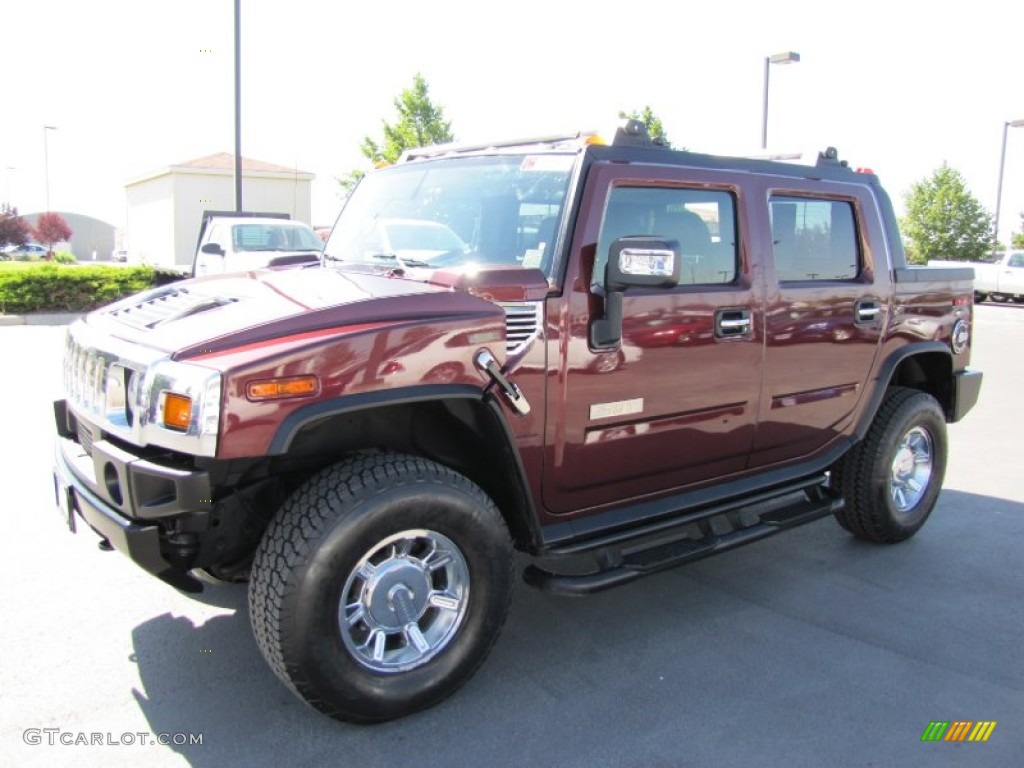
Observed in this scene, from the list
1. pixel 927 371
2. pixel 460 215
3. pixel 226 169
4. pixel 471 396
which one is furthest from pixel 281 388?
pixel 226 169

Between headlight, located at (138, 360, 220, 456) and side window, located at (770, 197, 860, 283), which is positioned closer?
headlight, located at (138, 360, 220, 456)

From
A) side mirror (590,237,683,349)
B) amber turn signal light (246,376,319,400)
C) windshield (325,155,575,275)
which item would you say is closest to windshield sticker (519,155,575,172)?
windshield (325,155,575,275)

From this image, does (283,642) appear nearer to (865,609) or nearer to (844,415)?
(865,609)

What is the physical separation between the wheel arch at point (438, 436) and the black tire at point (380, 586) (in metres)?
0.13

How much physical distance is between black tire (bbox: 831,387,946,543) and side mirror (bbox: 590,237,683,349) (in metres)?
2.17

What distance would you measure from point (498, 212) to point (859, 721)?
238 centimetres

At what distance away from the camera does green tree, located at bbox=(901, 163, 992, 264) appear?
31.8 metres

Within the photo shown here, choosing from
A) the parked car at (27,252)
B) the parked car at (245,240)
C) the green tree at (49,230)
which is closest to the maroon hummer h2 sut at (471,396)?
the parked car at (245,240)

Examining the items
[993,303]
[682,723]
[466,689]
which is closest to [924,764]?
[682,723]

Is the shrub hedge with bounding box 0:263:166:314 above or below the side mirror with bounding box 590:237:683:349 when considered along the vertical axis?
below

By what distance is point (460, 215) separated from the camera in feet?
12.1

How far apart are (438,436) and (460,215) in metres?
0.99

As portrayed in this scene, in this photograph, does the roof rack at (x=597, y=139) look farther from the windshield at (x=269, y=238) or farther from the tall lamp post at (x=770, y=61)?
the tall lamp post at (x=770, y=61)

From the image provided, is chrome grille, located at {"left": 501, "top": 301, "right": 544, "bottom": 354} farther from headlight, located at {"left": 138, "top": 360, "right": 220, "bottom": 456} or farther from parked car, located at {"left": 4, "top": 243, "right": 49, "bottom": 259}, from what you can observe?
parked car, located at {"left": 4, "top": 243, "right": 49, "bottom": 259}
